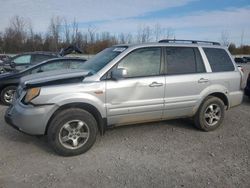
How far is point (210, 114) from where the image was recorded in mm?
5789

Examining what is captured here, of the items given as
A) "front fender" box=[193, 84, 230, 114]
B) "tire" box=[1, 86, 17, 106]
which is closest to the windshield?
"front fender" box=[193, 84, 230, 114]

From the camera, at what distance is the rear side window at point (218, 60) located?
5.73m

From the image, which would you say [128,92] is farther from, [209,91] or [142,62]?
[209,91]

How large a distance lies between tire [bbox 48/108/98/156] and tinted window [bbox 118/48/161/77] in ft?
3.50

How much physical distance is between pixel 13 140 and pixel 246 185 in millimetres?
3899

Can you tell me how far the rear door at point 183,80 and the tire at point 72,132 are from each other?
4.93 ft

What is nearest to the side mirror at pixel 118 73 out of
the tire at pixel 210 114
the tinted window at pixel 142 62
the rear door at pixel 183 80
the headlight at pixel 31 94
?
the tinted window at pixel 142 62

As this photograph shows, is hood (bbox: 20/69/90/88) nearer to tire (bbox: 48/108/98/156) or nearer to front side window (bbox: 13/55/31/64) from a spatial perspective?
tire (bbox: 48/108/98/156)

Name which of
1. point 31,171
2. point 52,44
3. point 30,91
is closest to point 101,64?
point 30,91

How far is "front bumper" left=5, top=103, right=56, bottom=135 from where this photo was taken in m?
4.30

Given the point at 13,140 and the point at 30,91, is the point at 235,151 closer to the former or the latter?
the point at 30,91

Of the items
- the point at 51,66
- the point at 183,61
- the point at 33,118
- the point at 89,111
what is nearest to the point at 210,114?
the point at 183,61

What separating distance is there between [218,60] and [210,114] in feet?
3.69

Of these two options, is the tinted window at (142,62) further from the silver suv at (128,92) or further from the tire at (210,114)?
the tire at (210,114)
